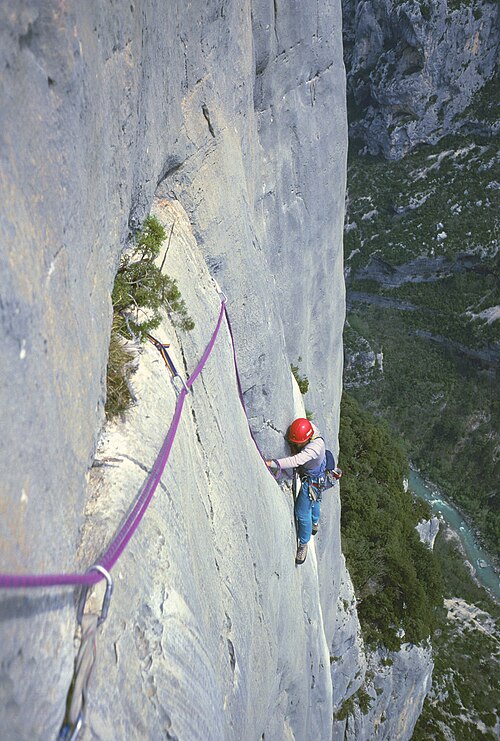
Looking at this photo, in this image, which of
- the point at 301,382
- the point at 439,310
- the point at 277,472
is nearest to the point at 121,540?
the point at 277,472

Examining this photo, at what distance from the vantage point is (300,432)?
723 centimetres

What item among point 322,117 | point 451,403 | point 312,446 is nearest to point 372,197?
point 451,403

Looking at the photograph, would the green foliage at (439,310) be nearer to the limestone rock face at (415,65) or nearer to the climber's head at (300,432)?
the limestone rock face at (415,65)

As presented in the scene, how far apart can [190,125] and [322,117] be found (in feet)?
20.5

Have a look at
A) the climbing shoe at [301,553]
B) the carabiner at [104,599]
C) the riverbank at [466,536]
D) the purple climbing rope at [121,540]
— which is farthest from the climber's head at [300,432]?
the riverbank at [466,536]

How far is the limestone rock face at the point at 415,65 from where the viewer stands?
5534cm

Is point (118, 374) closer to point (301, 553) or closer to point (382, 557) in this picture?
point (301, 553)

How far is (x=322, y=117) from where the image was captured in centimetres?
1008

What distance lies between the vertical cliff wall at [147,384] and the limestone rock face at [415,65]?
60373 millimetres

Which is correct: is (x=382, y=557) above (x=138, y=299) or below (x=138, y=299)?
below

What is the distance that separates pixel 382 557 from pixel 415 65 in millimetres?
61444

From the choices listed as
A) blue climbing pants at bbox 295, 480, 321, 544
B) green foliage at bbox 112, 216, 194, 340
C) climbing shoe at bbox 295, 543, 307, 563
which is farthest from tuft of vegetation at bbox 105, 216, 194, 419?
climbing shoe at bbox 295, 543, 307, 563

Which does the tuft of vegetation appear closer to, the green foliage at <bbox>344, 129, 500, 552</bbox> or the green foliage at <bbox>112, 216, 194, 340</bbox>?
the green foliage at <bbox>112, 216, 194, 340</bbox>

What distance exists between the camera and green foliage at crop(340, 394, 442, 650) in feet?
56.6
